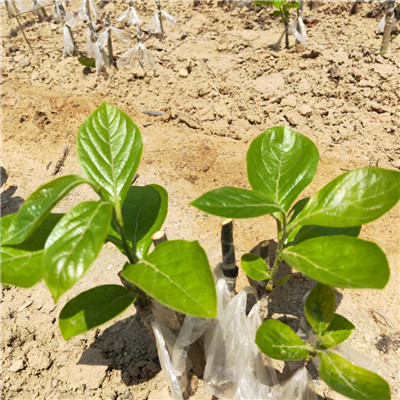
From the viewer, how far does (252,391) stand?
4.38ft

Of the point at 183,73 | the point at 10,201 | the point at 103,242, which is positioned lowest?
the point at 10,201

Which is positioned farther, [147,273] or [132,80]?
[132,80]

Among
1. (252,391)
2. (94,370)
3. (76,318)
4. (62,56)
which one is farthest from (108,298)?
(62,56)

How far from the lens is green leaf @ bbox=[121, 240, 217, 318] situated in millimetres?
754

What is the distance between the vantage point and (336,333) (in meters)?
1.04

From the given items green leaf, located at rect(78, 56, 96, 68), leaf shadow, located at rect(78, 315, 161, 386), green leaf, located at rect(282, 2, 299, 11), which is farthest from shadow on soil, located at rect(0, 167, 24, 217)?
green leaf, located at rect(282, 2, 299, 11)

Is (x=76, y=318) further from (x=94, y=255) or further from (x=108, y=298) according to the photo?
(x=94, y=255)

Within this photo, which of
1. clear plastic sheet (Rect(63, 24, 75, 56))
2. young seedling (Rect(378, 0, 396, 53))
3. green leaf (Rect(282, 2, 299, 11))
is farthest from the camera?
clear plastic sheet (Rect(63, 24, 75, 56))

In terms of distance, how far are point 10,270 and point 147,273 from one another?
1.06 ft

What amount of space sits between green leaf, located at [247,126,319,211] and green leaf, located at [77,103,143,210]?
14.5 inches

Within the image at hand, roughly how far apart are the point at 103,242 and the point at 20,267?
27cm

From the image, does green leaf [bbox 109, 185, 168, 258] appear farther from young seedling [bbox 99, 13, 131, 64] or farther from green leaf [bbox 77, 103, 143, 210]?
young seedling [bbox 99, 13, 131, 64]

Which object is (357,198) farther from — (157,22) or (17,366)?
A: (157,22)

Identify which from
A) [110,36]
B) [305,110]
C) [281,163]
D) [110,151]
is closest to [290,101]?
[305,110]
